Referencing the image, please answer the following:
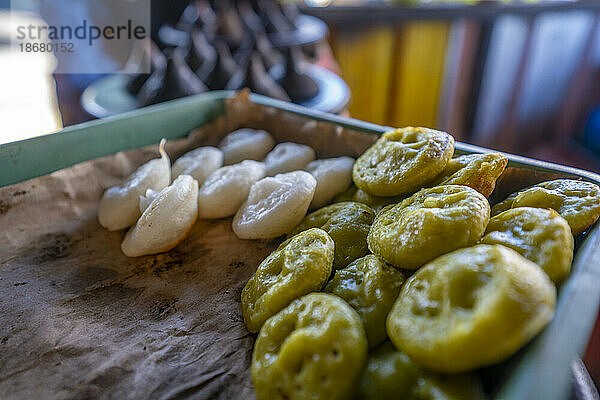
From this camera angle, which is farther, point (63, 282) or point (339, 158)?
point (339, 158)

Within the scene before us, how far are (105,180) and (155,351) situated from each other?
0.45 metres

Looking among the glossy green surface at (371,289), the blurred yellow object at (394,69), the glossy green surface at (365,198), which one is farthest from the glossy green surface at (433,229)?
the blurred yellow object at (394,69)

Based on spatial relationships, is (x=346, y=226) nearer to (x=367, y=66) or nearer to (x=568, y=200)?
(x=568, y=200)

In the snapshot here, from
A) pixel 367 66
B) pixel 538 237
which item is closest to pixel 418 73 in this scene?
pixel 367 66

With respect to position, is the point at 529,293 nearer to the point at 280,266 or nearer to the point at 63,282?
the point at 280,266

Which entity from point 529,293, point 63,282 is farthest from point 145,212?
point 529,293

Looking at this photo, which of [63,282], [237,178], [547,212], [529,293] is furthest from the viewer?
[237,178]

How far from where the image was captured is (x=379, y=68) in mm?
2229

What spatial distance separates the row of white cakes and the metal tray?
3.6 inches

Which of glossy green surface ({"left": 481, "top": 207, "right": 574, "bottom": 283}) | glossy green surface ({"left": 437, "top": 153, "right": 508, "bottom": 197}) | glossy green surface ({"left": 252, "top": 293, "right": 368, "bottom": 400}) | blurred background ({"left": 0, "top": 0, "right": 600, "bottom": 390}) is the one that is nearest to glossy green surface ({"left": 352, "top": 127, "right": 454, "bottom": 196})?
glossy green surface ({"left": 437, "top": 153, "right": 508, "bottom": 197})

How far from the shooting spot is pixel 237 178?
0.84 metres

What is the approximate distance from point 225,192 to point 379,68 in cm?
163

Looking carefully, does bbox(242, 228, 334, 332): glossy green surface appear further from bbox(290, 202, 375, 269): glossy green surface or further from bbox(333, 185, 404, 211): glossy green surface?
bbox(333, 185, 404, 211): glossy green surface

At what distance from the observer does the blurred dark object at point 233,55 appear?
129 centimetres
